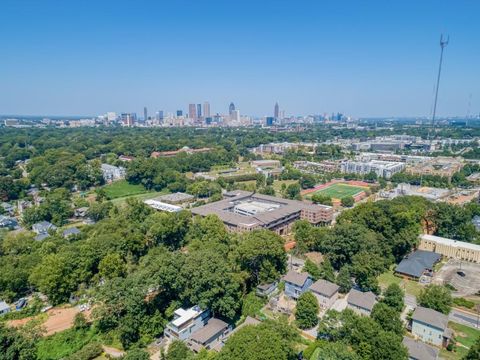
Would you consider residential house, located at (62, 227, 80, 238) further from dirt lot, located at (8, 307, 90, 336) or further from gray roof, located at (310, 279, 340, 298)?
gray roof, located at (310, 279, 340, 298)

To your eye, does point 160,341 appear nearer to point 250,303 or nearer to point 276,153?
point 250,303

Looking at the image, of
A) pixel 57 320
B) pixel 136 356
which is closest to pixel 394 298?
pixel 136 356

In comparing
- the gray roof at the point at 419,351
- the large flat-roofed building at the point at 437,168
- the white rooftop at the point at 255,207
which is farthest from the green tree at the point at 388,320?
the large flat-roofed building at the point at 437,168

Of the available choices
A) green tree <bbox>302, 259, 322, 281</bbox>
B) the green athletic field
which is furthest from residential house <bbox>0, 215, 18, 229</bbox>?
the green athletic field

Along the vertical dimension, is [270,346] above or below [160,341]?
above

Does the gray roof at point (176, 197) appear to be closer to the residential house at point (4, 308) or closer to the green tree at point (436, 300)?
the residential house at point (4, 308)

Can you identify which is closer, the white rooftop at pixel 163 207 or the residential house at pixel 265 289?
the residential house at pixel 265 289

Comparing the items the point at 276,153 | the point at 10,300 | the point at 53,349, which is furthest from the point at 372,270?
the point at 276,153
